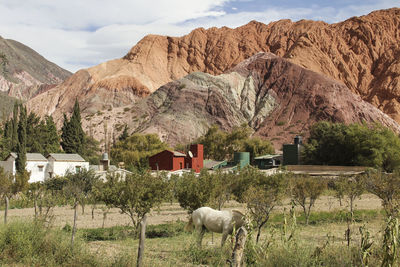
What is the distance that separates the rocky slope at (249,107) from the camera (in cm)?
10038

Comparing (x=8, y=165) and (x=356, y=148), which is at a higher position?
(x=356, y=148)

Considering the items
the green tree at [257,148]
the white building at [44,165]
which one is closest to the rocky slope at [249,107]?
the green tree at [257,148]

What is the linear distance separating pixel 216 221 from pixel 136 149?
66.2m

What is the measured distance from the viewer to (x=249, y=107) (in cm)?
11150

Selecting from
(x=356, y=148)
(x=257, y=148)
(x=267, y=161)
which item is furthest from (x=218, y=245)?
(x=257, y=148)

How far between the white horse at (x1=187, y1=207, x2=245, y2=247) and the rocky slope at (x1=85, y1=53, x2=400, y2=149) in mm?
80902

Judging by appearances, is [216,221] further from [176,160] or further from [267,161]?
[267,161]

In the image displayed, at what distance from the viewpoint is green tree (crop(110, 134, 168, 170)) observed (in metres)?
77.0

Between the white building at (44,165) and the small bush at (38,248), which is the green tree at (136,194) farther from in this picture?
the white building at (44,165)

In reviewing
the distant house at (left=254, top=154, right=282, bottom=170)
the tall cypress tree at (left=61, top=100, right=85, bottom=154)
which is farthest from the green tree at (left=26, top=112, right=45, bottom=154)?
the distant house at (left=254, top=154, right=282, bottom=170)

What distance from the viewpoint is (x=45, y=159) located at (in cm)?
5728

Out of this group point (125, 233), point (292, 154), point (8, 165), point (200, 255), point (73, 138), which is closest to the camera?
point (200, 255)

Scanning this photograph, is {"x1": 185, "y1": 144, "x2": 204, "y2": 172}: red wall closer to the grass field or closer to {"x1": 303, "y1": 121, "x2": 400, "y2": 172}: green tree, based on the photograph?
{"x1": 303, "y1": 121, "x2": 400, "y2": 172}: green tree

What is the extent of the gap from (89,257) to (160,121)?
89259 mm
